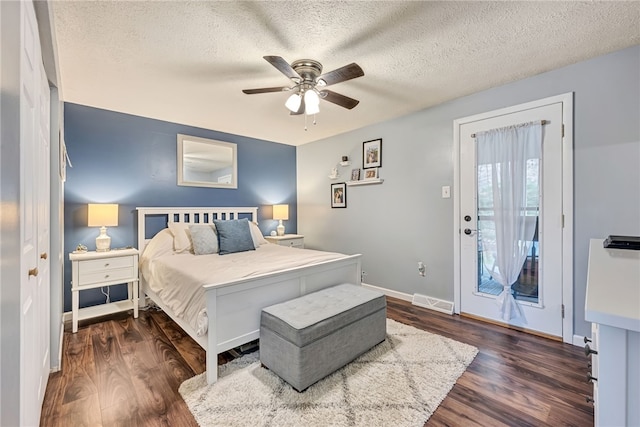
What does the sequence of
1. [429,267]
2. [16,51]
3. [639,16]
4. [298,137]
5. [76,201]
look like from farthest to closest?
[298,137], [429,267], [76,201], [639,16], [16,51]

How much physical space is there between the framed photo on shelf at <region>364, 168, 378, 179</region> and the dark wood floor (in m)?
1.97

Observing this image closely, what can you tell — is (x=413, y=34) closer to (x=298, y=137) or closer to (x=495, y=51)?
(x=495, y=51)

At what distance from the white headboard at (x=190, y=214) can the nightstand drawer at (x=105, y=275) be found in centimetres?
44

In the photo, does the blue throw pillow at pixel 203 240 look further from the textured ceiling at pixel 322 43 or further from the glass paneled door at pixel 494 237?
the glass paneled door at pixel 494 237

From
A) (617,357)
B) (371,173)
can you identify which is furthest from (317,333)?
(371,173)

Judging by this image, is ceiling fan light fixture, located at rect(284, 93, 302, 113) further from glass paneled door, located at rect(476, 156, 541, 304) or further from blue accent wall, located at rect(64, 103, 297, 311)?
blue accent wall, located at rect(64, 103, 297, 311)

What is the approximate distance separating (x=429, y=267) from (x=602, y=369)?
2710mm

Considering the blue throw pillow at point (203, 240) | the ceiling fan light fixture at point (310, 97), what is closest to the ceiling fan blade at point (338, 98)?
the ceiling fan light fixture at point (310, 97)

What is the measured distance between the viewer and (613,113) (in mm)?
2145

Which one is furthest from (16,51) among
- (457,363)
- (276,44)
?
(457,363)

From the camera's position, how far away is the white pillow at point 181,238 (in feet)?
10.4

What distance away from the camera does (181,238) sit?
10.5 feet

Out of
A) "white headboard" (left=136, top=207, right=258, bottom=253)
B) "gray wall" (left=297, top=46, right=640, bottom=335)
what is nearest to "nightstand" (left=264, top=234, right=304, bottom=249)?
"gray wall" (left=297, top=46, right=640, bottom=335)

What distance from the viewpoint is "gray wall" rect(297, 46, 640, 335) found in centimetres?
212
